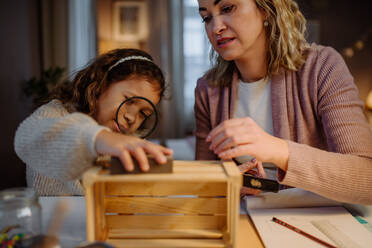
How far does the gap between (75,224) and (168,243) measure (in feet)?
0.88

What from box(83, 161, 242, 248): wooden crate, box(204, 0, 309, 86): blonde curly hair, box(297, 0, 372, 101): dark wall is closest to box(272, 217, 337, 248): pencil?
box(83, 161, 242, 248): wooden crate

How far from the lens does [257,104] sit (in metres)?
1.31

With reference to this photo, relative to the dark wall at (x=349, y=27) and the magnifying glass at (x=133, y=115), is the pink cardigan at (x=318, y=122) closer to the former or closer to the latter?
the magnifying glass at (x=133, y=115)

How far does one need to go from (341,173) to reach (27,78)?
248cm

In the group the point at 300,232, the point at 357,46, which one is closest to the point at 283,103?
the point at 300,232

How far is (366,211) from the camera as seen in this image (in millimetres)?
889

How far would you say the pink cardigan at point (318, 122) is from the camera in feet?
2.66

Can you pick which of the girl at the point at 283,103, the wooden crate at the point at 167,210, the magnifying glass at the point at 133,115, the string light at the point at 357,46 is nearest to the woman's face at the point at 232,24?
the girl at the point at 283,103

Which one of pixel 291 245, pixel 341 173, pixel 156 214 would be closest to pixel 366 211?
pixel 341 173

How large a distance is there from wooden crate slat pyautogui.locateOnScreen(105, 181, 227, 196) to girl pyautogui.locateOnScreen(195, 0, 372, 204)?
92 millimetres

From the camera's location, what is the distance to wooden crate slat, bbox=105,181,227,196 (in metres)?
0.72

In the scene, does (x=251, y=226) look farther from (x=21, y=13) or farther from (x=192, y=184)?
(x=21, y=13)

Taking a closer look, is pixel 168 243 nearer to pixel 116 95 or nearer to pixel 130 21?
pixel 116 95

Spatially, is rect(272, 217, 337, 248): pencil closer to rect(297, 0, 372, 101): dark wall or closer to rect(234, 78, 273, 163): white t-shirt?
rect(234, 78, 273, 163): white t-shirt
